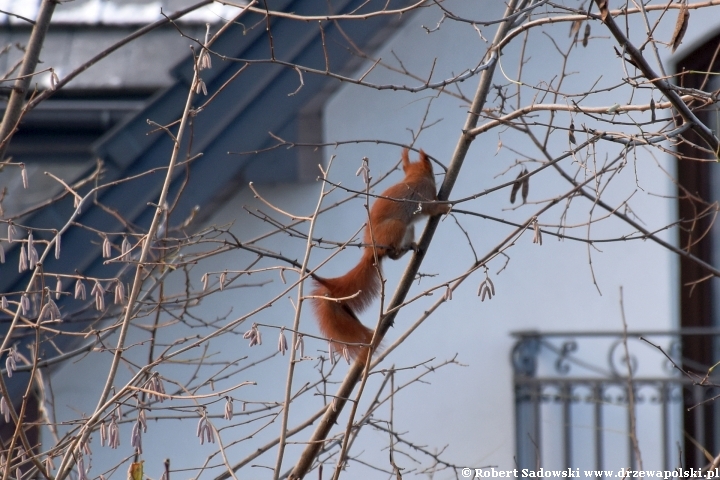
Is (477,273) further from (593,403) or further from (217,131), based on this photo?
(217,131)

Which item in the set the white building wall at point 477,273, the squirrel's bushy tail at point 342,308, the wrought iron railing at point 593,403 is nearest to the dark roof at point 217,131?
the white building wall at point 477,273

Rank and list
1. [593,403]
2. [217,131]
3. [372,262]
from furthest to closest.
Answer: [593,403] < [217,131] < [372,262]

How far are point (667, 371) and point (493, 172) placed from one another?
124cm

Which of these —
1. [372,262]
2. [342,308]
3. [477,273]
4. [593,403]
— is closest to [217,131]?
[372,262]

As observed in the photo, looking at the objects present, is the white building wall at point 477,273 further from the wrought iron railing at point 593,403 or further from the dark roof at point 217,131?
the dark roof at point 217,131

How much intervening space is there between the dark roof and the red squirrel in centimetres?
56

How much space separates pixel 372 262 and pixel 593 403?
6.43 feet

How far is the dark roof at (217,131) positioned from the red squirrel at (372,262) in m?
Answer: 0.56

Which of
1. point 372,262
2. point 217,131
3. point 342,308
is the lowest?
point 342,308

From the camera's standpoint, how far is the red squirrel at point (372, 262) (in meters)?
2.07

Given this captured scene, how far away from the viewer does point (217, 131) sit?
118 inches

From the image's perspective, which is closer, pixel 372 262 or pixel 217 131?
pixel 372 262

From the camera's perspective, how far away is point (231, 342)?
371cm

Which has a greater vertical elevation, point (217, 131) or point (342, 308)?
point (217, 131)
